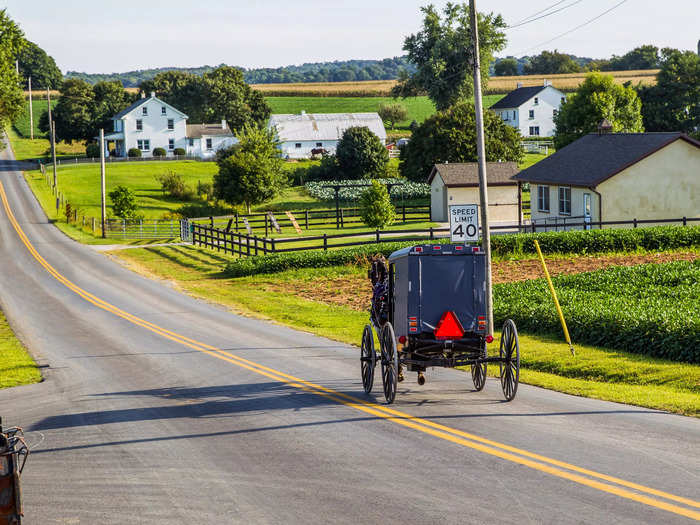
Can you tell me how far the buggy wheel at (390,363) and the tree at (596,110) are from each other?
7086cm

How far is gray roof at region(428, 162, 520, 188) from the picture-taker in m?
65.1

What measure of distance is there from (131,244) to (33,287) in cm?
→ 2031

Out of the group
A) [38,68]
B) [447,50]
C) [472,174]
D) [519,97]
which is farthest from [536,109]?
[38,68]

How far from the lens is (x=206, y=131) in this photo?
394 feet

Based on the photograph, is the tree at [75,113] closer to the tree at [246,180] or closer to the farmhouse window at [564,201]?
the tree at [246,180]

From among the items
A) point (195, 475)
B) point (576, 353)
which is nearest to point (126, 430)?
point (195, 475)

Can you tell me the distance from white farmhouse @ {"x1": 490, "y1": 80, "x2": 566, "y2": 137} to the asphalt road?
4374 inches

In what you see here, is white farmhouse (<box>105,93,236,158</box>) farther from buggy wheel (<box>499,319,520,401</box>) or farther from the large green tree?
buggy wheel (<box>499,319,520,401</box>)

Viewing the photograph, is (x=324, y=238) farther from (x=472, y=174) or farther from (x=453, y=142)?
(x=453, y=142)

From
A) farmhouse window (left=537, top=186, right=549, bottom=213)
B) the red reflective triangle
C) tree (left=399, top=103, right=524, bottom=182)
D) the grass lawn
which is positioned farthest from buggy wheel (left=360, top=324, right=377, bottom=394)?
tree (left=399, top=103, right=524, bottom=182)

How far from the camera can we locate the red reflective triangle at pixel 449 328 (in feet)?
48.0

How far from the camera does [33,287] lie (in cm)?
3875

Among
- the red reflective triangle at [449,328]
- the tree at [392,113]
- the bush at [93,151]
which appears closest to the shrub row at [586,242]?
the red reflective triangle at [449,328]

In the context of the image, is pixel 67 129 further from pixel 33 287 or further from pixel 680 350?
pixel 680 350
